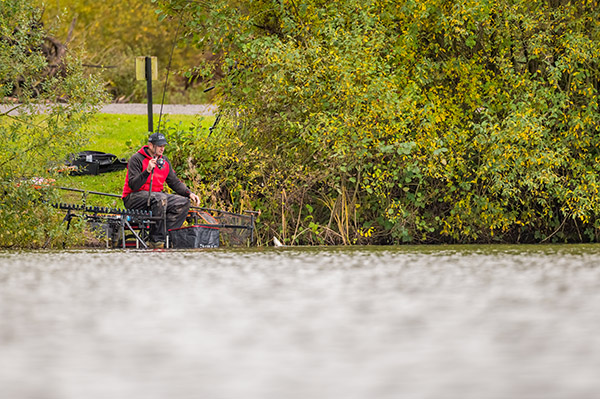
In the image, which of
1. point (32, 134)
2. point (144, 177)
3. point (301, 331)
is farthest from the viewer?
point (32, 134)

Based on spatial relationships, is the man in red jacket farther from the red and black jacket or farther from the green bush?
the green bush

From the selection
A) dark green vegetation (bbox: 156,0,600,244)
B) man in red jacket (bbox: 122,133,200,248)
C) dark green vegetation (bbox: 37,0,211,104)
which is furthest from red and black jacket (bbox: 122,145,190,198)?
dark green vegetation (bbox: 37,0,211,104)

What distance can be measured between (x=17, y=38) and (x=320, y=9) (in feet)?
14.8

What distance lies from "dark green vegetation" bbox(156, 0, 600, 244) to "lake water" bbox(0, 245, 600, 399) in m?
4.98

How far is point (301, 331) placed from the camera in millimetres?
6238

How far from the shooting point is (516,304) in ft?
24.3

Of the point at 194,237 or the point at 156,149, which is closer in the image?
the point at 194,237

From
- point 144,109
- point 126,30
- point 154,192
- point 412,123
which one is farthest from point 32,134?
point 126,30

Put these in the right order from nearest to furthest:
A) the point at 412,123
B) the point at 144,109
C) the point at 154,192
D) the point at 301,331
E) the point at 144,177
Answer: the point at 301,331 < the point at 144,177 < the point at 154,192 < the point at 412,123 < the point at 144,109

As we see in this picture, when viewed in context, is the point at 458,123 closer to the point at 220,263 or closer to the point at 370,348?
the point at 220,263

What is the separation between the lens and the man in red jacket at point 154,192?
1427cm

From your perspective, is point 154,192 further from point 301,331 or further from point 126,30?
point 126,30

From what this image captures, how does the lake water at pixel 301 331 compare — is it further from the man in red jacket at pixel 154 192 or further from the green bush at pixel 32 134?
the green bush at pixel 32 134

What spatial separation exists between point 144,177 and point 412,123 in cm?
425
